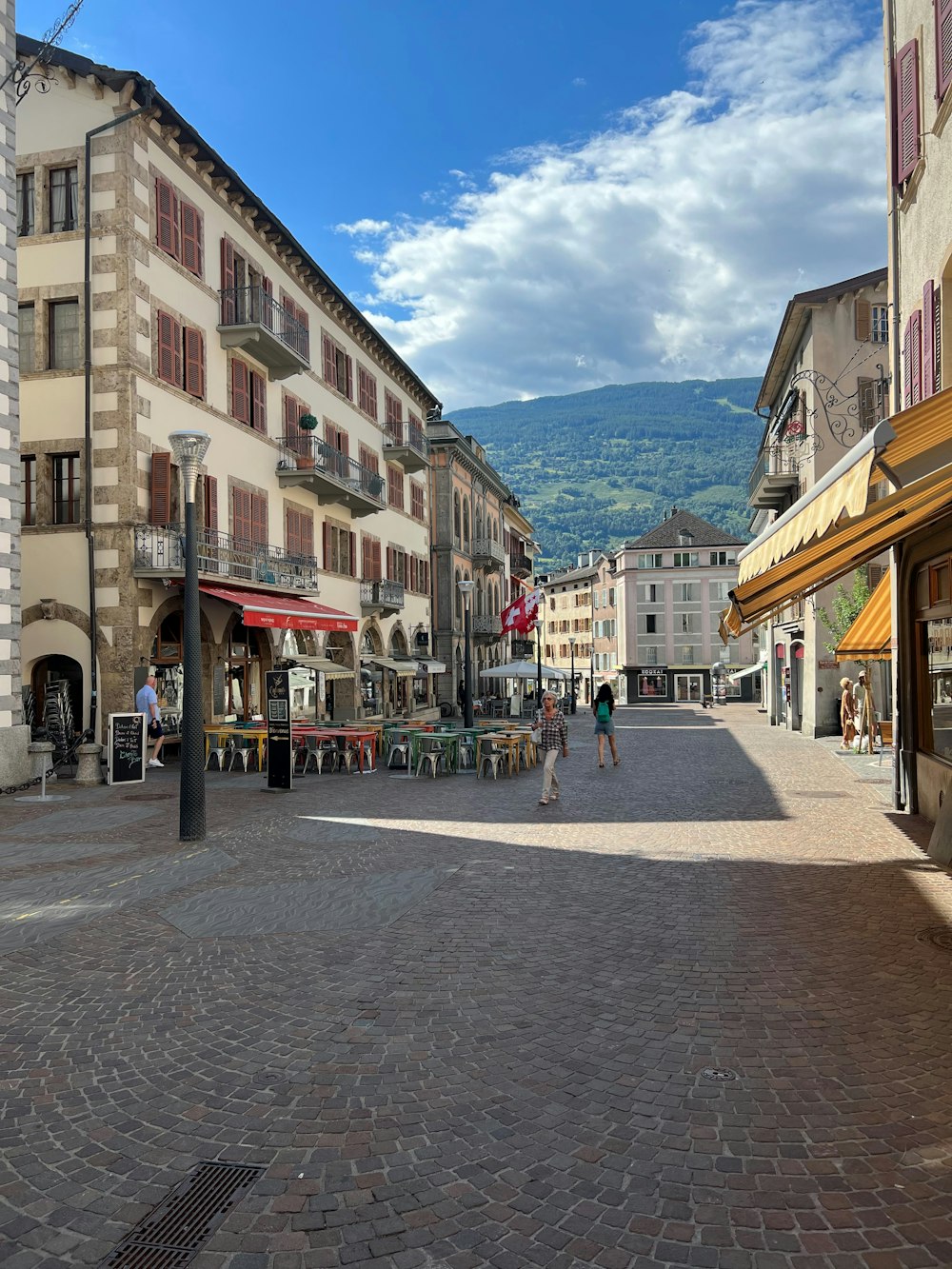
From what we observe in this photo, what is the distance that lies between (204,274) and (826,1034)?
21212 millimetres

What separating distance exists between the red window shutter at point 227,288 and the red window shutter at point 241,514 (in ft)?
13.3

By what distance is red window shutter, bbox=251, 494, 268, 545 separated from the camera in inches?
917

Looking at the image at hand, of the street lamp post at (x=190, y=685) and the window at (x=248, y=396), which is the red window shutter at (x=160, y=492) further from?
the street lamp post at (x=190, y=685)

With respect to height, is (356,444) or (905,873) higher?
(356,444)

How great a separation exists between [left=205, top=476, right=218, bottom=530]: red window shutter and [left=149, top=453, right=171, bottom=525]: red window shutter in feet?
7.27

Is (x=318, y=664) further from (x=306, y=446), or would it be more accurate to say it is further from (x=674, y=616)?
(x=674, y=616)

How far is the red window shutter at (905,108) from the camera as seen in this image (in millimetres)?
10164

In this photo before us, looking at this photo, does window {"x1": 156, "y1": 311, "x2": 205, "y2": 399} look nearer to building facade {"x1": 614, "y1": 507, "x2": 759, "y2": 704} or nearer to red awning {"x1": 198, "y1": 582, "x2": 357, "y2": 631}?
red awning {"x1": 198, "y1": 582, "x2": 357, "y2": 631}

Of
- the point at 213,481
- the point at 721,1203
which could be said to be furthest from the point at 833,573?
the point at 213,481

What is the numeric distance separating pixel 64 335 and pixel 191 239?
403 cm

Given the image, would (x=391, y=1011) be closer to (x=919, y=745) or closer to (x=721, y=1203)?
(x=721, y=1203)

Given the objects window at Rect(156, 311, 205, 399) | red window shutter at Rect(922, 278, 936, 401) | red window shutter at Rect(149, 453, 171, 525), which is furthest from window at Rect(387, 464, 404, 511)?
red window shutter at Rect(922, 278, 936, 401)

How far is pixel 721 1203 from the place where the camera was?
3283 millimetres

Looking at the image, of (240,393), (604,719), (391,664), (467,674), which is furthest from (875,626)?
(391,664)
